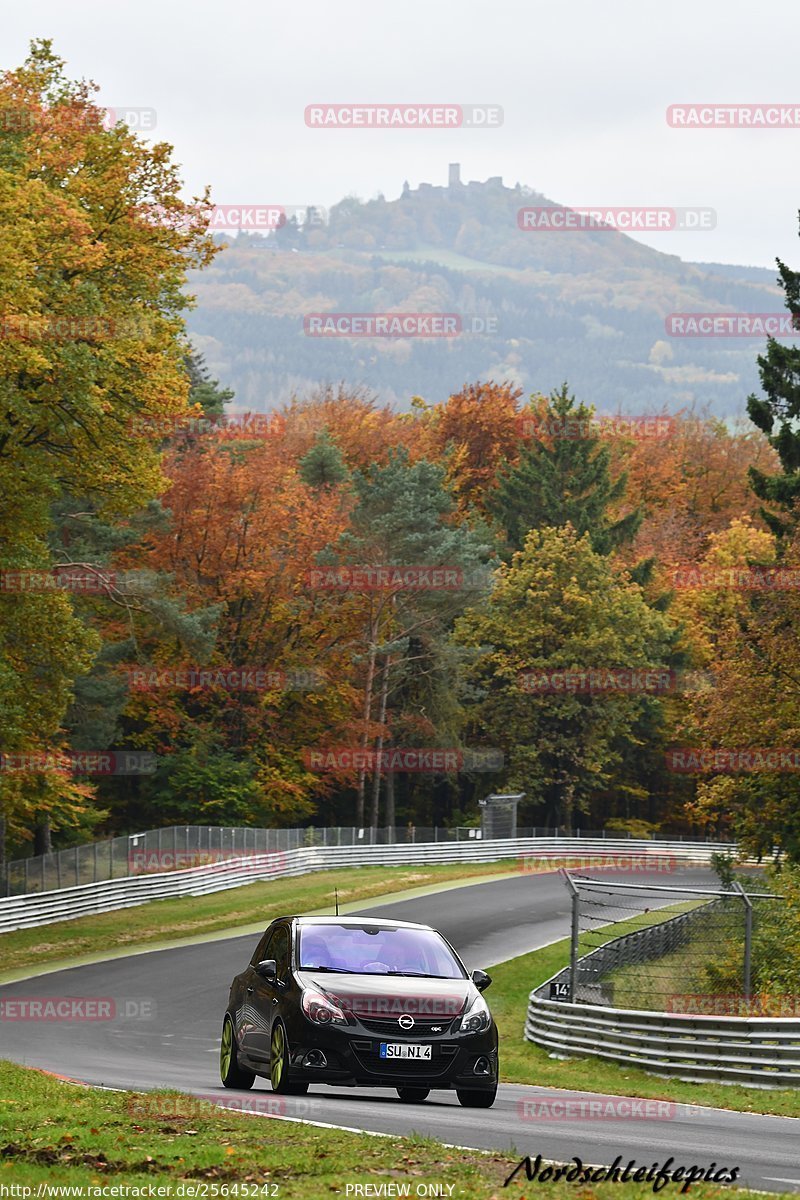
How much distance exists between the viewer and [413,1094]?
591 inches

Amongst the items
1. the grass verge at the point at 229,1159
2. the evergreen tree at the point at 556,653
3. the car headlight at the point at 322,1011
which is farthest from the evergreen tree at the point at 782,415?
the grass verge at the point at 229,1159

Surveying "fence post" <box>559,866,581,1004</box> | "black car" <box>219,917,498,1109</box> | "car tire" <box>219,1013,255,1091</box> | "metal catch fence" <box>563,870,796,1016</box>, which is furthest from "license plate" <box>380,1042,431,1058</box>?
"fence post" <box>559,866,581,1004</box>

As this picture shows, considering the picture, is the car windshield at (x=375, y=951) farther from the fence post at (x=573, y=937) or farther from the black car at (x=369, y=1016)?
the fence post at (x=573, y=937)

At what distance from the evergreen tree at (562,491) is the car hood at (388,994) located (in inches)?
2520

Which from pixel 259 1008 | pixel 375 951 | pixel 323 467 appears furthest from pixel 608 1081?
pixel 323 467

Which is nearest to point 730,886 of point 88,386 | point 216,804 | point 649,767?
point 88,386

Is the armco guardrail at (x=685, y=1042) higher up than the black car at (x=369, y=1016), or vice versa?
the black car at (x=369, y=1016)

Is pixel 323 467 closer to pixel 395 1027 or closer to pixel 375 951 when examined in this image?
pixel 375 951

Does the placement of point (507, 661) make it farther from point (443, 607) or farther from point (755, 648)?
point (755, 648)

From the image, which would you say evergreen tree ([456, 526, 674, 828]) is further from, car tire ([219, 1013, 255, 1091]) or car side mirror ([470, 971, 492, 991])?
car side mirror ([470, 971, 492, 991])

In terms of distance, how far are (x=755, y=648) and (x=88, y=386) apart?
57.1ft

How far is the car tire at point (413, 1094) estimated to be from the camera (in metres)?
14.8

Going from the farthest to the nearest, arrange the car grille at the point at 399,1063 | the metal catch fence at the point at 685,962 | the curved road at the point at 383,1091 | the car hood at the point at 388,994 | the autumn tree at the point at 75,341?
1. the autumn tree at the point at 75,341
2. the metal catch fence at the point at 685,962
3. the car hood at the point at 388,994
4. the car grille at the point at 399,1063
5. the curved road at the point at 383,1091

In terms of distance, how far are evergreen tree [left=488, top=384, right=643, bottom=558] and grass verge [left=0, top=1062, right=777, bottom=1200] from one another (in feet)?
219
